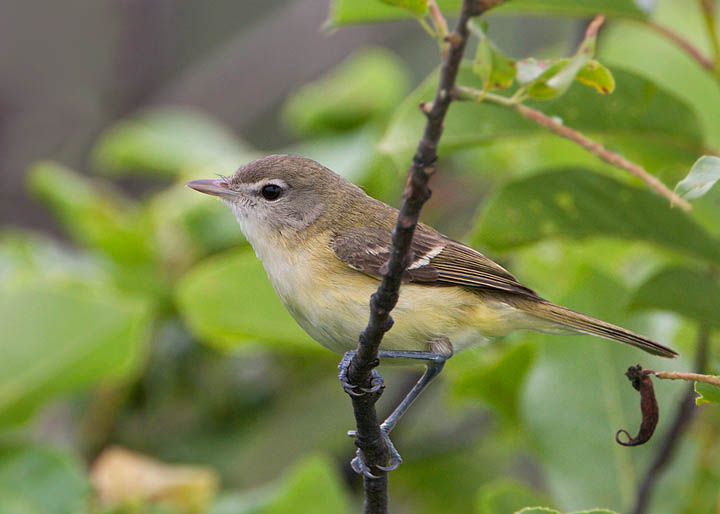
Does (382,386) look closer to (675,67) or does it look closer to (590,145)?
(590,145)

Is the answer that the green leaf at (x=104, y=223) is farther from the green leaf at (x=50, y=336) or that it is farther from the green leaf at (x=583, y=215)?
the green leaf at (x=583, y=215)

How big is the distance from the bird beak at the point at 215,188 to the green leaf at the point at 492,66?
1.15m

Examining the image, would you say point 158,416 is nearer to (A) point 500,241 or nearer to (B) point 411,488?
(B) point 411,488

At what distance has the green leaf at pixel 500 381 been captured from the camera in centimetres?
263

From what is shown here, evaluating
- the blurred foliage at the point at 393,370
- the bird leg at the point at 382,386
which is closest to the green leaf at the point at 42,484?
the blurred foliage at the point at 393,370

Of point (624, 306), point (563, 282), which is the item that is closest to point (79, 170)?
point (563, 282)

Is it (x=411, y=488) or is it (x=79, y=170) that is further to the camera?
(x=79, y=170)

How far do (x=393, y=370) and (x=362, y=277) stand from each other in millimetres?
1909

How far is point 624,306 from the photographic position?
2.46m

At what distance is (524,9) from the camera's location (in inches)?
92.2

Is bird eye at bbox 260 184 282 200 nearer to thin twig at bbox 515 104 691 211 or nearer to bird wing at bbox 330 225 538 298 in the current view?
Answer: bird wing at bbox 330 225 538 298

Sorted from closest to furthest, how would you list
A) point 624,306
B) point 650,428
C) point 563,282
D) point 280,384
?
point 650,428
point 624,306
point 563,282
point 280,384

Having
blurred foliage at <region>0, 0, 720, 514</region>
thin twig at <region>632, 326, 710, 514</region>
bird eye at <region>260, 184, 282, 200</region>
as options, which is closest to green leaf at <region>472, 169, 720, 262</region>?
blurred foliage at <region>0, 0, 720, 514</region>

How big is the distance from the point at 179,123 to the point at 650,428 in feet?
9.73
